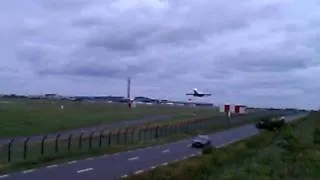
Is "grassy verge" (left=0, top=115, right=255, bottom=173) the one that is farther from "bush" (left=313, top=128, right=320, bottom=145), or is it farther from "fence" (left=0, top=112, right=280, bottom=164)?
"bush" (left=313, top=128, right=320, bottom=145)

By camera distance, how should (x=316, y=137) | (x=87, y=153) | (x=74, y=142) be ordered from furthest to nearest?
(x=74, y=142) < (x=316, y=137) < (x=87, y=153)

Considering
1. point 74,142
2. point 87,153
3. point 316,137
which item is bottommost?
point 87,153

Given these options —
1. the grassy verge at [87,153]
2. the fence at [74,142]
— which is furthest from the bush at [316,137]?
the fence at [74,142]

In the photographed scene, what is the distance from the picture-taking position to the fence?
38.5 m

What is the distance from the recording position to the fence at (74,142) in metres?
38.5

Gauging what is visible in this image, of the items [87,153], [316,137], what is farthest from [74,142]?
[316,137]

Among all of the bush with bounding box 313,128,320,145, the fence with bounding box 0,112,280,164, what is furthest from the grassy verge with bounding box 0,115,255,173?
the bush with bounding box 313,128,320,145

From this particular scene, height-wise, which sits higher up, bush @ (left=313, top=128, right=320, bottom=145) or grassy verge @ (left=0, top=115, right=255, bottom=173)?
bush @ (left=313, top=128, right=320, bottom=145)

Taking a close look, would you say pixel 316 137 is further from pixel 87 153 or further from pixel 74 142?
pixel 74 142

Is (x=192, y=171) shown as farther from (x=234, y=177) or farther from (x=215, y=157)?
(x=215, y=157)

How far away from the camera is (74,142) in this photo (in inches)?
1996

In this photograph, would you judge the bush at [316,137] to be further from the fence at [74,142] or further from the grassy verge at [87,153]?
the fence at [74,142]

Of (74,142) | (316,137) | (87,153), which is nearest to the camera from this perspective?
(87,153)

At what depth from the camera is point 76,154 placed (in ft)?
137
